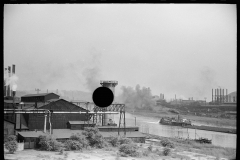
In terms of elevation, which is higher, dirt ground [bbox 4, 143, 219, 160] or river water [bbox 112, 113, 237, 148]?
river water [bbox 112, 113, 237, 148]

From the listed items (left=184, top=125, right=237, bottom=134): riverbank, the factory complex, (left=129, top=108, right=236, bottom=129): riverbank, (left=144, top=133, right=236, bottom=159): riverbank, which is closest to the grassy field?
(left=144, top=133, right=236, bottom=159): riverbank

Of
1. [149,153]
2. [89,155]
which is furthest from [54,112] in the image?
[149,153]

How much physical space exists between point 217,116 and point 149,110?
12.8ft

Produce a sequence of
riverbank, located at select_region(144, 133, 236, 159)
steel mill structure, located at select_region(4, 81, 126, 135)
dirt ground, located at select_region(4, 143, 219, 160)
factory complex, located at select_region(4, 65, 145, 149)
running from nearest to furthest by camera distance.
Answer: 1. dirt ground, located at select_region(4, 143, 219, 160)
2. factory complex, located at select_region(4, 65, 145, 149)
3. steel mill structure, located at select_region(4, 81, 126, 135)
4. riverbank, located at select_region(144, 133, 236, 159)

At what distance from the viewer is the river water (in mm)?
12143

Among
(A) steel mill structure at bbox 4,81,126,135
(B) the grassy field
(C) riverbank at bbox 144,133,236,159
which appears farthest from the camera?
(C) riverbank at bbox 144,133,236,159

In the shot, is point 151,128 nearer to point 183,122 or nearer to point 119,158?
point 183,122

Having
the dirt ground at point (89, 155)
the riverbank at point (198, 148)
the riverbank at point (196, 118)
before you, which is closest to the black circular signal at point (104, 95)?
the dirt ground at point (89, 155)

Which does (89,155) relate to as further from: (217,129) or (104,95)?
(217,129)

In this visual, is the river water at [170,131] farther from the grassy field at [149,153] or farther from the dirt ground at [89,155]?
the dirt ground at [89,155]

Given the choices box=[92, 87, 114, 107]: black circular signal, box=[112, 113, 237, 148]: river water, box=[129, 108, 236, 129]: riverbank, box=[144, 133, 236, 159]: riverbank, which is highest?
box=[92, 87, 114, 107]: black circular signal

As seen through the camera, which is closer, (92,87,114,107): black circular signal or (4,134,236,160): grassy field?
(92,87,114,107): black circular signal

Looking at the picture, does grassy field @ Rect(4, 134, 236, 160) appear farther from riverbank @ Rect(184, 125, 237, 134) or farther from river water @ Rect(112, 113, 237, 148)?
riverbank @ Rect(184, 125, 237, 134)

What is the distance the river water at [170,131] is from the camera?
39.8 ft
